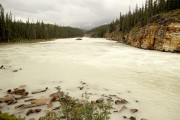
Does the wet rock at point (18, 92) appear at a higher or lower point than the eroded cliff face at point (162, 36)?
lower

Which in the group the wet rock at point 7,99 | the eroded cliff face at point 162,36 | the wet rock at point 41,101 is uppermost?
the eroded cliff face at point 162,36

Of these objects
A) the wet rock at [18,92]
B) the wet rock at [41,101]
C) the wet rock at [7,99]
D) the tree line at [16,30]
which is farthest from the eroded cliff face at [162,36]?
the tree line at [16,30]

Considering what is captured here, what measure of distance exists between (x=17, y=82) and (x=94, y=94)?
7492 millimetres

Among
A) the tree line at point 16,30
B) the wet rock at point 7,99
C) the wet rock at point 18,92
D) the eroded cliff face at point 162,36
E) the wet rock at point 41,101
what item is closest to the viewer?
the wet rock at point 41,101

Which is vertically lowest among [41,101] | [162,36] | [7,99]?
[41,101]

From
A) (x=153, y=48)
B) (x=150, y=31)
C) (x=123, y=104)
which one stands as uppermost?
(x=150, y=31)

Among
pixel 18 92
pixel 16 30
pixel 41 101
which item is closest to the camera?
pixel 41 101

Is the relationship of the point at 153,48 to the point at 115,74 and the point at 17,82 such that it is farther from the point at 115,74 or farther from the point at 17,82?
the point at 17,82

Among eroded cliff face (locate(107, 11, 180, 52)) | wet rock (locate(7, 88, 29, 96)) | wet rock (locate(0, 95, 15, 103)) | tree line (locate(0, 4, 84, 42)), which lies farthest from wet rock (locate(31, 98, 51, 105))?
tree line (locate(0, 4, 84, 42))

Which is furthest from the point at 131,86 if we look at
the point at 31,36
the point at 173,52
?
the point at 31,36

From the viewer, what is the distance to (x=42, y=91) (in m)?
13.4

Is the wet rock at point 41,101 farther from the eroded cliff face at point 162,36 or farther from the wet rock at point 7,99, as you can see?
the eroded cliff face at point 162,36

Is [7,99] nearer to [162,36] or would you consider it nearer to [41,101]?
[41,101]

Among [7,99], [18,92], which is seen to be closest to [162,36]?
[18,92]
